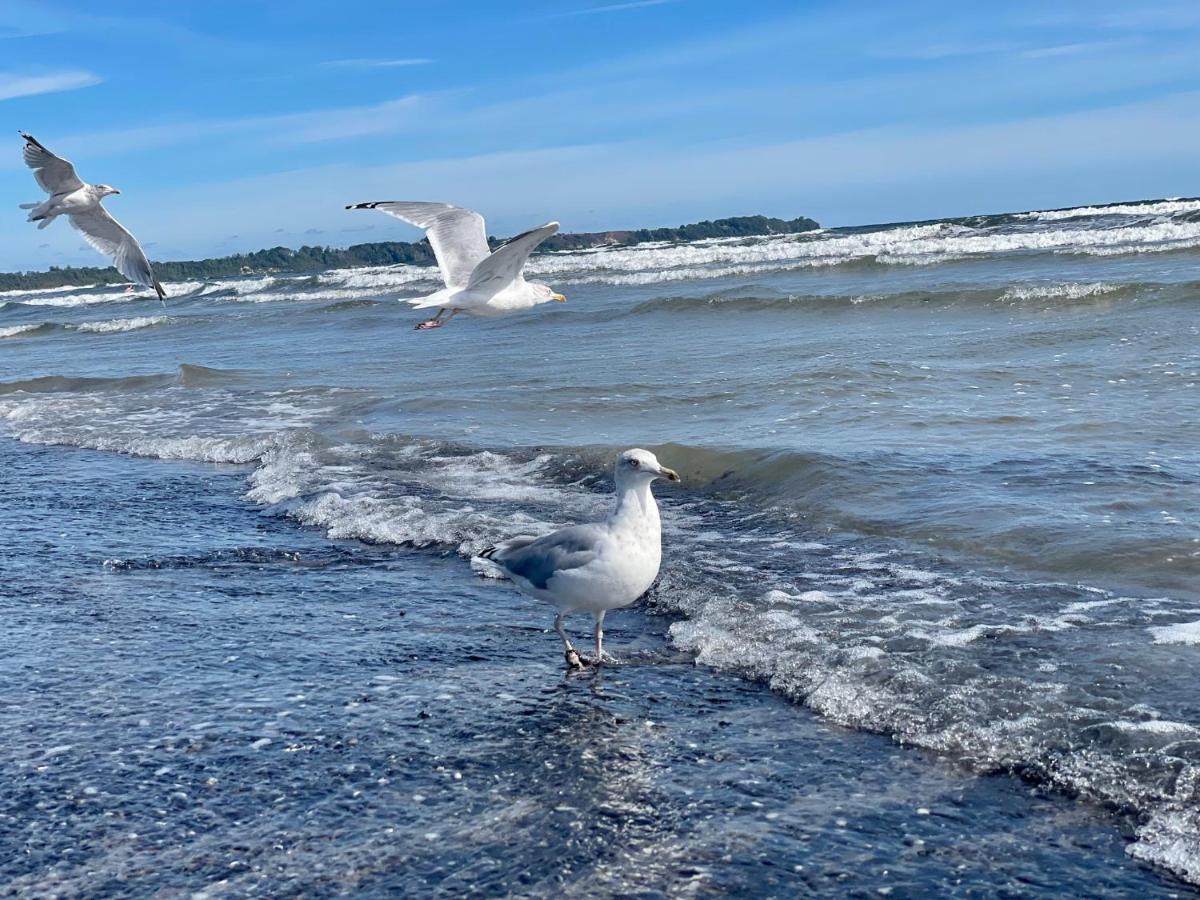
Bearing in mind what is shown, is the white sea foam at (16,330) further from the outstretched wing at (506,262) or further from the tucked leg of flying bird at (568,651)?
the tucked leg of flying bird at (568,651)

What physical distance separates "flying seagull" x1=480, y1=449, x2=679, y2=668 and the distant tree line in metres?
34.4

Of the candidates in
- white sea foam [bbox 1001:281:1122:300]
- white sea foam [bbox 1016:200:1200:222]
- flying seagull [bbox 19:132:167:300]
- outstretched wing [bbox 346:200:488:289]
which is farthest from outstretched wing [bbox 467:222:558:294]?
white sea foam [bbox 1016:200:1200:222]

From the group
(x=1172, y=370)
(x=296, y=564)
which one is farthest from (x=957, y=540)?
(x=1172, y=370)

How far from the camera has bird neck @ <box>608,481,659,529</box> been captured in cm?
466

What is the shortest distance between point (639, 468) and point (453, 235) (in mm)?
5194

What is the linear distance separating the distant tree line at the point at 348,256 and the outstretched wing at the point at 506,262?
2983 centimetres

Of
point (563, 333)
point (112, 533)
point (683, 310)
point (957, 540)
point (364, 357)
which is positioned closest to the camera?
point (957, 540)

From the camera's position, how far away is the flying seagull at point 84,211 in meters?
9.48

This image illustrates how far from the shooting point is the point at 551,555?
4.70 m

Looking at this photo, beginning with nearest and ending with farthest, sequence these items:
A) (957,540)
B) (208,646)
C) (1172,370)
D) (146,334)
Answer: (208,646)
(957,540)
(1172,370)
(146,334)

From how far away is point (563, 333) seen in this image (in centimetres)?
1891

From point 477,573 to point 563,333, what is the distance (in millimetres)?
12990

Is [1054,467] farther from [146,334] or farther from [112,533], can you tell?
[146,334]

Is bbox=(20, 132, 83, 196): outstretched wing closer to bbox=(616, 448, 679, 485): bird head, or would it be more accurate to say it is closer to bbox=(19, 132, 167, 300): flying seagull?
bbox=(19, 132, 167, 300): flying seagull
